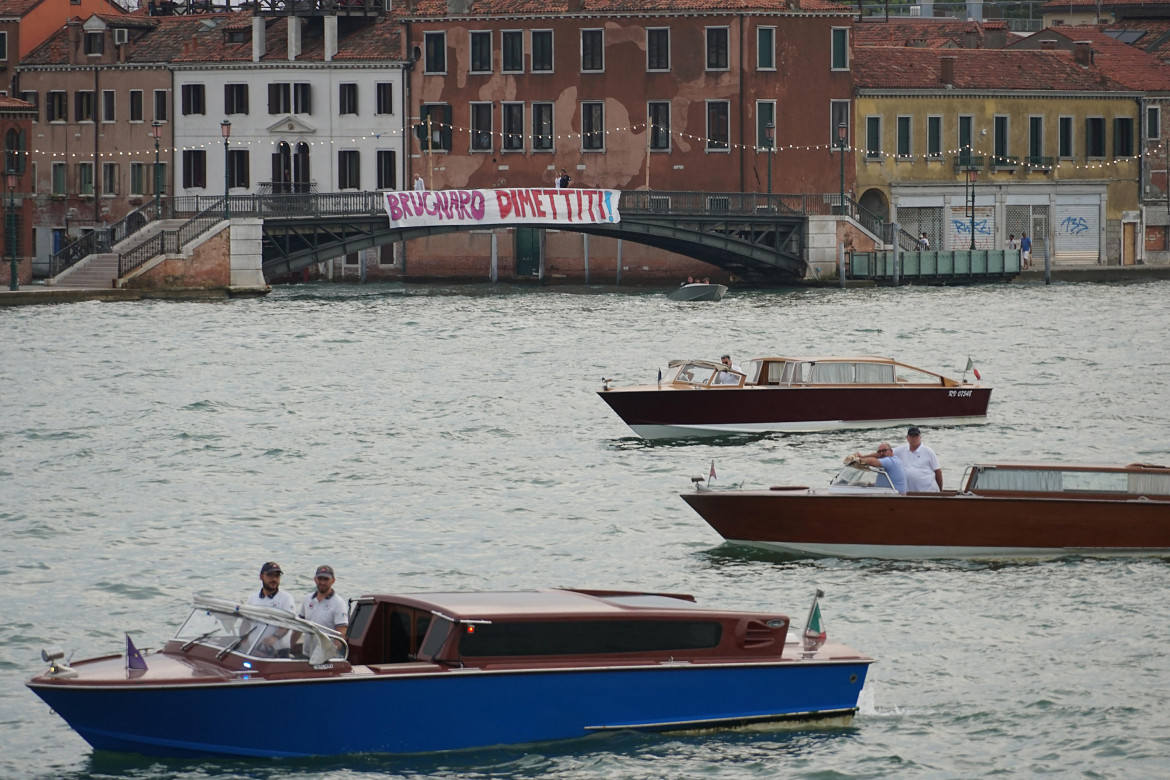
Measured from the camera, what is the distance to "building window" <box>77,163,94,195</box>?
90938mm

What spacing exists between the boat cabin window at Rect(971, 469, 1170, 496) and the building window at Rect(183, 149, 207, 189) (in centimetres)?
6733

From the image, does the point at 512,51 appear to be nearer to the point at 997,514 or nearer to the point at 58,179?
the point at 58,179

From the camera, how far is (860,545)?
2558cm

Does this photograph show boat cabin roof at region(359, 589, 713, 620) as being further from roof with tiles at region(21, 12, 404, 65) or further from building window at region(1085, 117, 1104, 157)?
building window at region(1085, 117, 1104, 157)

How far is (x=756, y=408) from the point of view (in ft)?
125

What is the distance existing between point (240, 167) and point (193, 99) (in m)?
3.61

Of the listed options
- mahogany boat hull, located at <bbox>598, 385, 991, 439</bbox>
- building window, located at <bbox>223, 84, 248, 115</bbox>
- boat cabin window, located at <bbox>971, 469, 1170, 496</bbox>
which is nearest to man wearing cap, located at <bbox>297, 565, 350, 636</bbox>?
boat cabin window, located at <bbox>971, 469, 1170, 496</bbox>

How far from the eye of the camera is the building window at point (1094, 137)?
90.2 metres

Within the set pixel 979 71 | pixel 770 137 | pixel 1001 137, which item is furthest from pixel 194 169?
pixel 1001 137

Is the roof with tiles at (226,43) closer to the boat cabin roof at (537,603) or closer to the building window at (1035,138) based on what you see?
the building window at (1035,138)

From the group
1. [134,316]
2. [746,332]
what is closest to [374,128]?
[134,316]

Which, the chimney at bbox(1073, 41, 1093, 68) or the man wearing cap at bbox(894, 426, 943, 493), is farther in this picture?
the chimney at bbox(1073, 41, 1093, 68)

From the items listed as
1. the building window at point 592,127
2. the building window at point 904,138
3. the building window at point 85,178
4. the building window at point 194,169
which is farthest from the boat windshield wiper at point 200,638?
the building window at point 85,178

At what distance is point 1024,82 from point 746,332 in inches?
→ 1312
